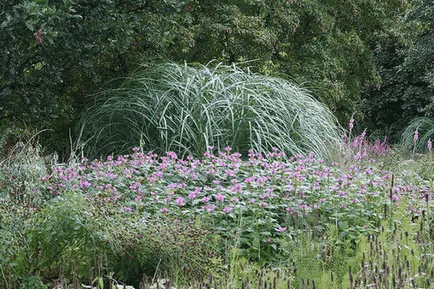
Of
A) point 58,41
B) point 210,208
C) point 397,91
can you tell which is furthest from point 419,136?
point 210,208

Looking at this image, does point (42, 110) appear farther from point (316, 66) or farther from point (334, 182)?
point (316, 66)

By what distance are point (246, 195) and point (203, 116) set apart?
2441 millimetres

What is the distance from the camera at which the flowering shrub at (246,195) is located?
4.64 m

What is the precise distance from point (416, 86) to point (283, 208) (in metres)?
15.4

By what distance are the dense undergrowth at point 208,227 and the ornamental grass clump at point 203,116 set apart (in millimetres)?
1162

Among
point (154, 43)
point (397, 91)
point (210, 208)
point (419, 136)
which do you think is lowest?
point (419, 136)

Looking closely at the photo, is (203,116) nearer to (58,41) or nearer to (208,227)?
(58,41)

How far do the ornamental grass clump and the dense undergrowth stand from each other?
1162 millimetres

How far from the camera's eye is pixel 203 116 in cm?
721

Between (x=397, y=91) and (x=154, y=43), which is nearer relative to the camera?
(x=154, y=43)

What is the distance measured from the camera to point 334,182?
5.43 m

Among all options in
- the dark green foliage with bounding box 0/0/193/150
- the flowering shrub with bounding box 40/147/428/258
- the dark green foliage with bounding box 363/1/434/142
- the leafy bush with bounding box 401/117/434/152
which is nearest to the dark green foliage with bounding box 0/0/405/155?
the dark green foliage with bounding box 0/0/193/150

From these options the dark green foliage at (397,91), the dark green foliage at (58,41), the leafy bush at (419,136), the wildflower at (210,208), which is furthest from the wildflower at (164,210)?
the dark green foliage at (397,91)

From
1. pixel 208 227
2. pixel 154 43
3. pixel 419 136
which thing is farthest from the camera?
pixel 419 136
